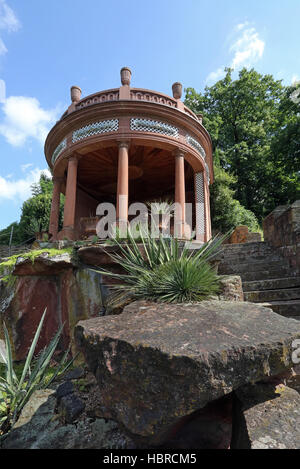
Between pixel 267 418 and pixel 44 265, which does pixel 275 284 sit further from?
pixel 44 265

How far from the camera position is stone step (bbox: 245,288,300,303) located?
3613 millimetres

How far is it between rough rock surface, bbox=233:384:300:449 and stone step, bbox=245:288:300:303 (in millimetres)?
1914

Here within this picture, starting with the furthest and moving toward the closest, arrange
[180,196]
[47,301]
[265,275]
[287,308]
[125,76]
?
1. [125,76]
2. [180,196]
3. [265,275]
4. [47,301]
5. [287,308]

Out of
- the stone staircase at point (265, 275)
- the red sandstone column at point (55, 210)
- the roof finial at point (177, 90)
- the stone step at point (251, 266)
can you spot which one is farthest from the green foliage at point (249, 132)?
the stone step at point (251, 266)

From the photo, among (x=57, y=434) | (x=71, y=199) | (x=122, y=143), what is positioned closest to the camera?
(x=57, y=434)

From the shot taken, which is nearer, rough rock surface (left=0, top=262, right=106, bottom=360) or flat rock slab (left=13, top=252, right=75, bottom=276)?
rough rock surface (left=0, top=262, right=106, bottom=360)

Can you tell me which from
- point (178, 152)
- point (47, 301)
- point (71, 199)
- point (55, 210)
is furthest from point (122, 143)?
point (47, 301)

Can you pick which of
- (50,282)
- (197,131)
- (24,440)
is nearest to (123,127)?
(197,131)

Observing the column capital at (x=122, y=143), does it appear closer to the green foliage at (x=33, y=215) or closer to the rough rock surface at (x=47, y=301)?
the rough rock surface at (x=47, y=301)

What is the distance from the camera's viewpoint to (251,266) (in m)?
4.94

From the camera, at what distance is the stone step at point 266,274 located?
14.6ft

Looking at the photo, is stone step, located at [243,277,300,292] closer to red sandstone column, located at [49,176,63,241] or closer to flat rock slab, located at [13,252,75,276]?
flat rock slab, located at [13,252,75,276]

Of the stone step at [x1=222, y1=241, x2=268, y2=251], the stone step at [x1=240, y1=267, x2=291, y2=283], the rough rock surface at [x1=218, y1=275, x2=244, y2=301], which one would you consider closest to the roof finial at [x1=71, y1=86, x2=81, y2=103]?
the stone step at [x1=222, y1=241, x2=268, y2=251]

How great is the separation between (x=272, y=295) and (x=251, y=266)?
1.31 meters
